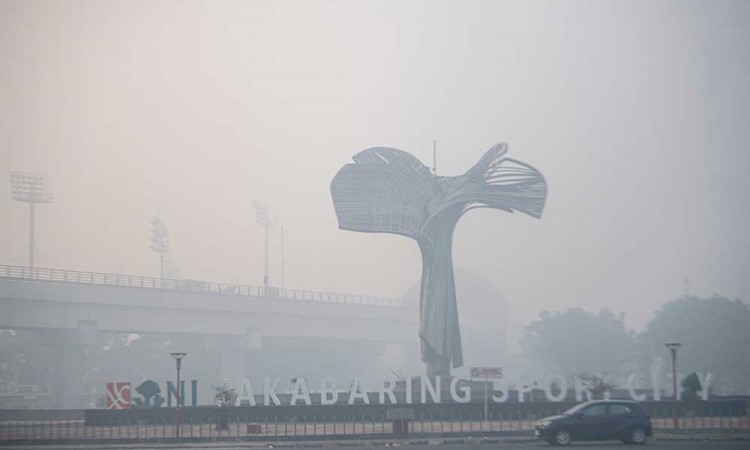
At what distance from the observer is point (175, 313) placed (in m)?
100

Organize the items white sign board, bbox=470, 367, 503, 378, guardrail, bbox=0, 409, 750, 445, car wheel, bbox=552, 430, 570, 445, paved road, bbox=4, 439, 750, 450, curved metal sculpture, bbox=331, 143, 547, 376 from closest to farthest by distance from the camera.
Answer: paved road, bbox=4, 439, 750, 450
car wheel, bbox=552, 430, 570, 445
guardrail, bbox=0, 409, 750, 445
white sign board, bbox=470, 367, 503, 378
curved metal sculpture, bbox=331, 143, 547, 376

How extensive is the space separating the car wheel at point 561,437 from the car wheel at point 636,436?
2.49 m

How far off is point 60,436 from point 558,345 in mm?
107931

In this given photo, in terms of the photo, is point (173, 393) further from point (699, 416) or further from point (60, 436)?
point (699, 416)

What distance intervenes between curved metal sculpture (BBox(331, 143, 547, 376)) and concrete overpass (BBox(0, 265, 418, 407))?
29.5 metres

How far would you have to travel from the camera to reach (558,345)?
492 ft

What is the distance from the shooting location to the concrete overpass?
3413 inches

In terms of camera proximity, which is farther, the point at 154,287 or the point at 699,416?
the point at 154,287

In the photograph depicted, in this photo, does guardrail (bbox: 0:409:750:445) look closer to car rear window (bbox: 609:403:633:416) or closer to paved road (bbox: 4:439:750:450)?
paved road (bbox: 4:439:750:450)

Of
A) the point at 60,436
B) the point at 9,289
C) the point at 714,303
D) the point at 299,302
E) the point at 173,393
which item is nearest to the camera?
the point at 60,436

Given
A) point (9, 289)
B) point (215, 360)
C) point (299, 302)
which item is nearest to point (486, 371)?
point (9, 289)

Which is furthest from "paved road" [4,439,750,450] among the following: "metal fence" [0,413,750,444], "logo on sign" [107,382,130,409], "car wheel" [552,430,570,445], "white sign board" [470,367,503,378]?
"logo on sign" [107,382,130,409]

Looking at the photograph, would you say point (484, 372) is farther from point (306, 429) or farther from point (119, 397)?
point (119, 397)

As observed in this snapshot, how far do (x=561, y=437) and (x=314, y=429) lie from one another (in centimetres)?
1403
